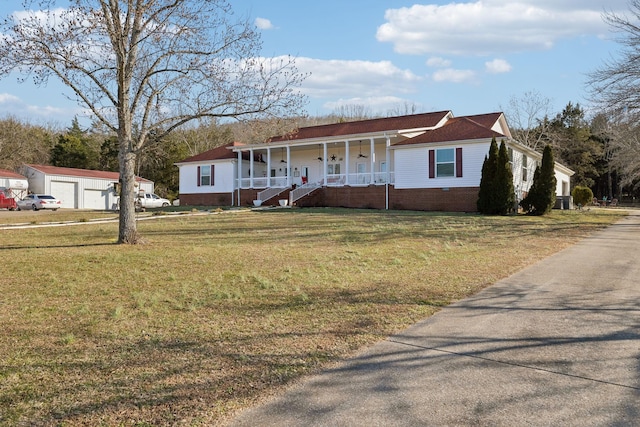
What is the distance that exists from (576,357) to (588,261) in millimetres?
6188

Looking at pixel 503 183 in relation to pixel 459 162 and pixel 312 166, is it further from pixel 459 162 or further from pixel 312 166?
pixel 312 166

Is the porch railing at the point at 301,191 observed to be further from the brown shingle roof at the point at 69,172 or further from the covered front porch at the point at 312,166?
the brown shingle roof at the point at 69,172

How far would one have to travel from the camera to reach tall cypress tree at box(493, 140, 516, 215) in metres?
20.8

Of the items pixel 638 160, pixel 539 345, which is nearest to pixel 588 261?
pixel 539 345

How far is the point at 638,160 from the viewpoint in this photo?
3303cm

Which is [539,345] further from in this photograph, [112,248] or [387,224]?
[387,224]

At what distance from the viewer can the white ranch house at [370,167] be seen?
78.9ft

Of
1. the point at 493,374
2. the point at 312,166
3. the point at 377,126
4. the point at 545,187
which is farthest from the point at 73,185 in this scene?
the point at 493,374

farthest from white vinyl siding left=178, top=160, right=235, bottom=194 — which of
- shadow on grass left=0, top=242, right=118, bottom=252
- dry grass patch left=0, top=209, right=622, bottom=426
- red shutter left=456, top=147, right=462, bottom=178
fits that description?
shadow on grass left=0, top=242, right=118, bottom=252

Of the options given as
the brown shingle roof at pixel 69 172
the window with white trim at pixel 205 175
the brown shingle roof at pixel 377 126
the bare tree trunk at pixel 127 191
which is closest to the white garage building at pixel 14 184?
the brown shingle roof at pixel 69 172

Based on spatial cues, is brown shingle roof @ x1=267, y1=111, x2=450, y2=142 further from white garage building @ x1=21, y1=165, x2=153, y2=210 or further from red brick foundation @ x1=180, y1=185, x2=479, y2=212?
white garage building @ x1=21, y1=165, x2=153, y2=210

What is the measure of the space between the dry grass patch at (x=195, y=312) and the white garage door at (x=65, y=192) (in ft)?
110

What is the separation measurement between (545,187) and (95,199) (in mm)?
38842

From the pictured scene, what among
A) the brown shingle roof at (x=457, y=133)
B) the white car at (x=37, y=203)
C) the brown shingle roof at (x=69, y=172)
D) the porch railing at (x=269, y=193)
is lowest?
the white car at (x=37, y=203)
